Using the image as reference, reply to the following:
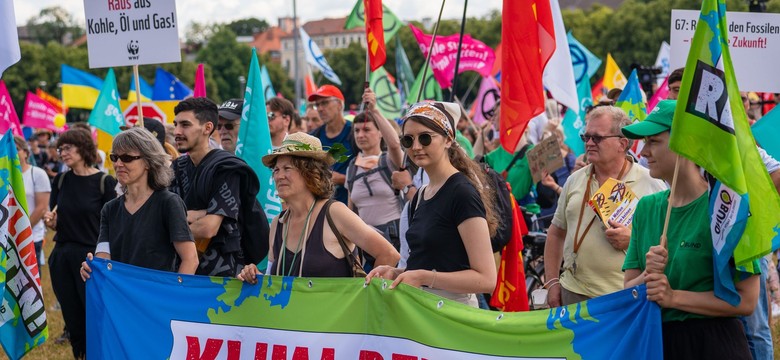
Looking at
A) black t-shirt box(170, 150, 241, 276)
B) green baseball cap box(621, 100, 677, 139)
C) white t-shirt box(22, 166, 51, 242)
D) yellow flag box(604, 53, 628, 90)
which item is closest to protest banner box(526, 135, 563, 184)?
black t-shirt box(170, 150, 241, 276)

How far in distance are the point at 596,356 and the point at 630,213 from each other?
1455 millimetres

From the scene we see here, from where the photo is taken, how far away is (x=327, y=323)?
4715mm

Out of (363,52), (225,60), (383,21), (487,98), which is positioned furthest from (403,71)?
(225,60)

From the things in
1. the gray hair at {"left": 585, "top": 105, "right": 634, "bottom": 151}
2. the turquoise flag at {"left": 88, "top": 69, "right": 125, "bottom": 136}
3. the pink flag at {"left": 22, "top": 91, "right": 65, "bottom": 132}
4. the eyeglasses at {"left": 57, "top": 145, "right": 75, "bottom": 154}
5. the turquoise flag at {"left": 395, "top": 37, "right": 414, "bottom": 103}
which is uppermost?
the gray hair at {"left": 585, "top": 105, "right": 634, "bottom": 151}

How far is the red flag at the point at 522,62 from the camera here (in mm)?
6770

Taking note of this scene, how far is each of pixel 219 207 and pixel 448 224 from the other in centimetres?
174

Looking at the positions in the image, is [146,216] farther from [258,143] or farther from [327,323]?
[258,143]

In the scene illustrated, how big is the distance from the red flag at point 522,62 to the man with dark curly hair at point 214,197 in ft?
5.51

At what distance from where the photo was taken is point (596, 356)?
13.0 feet

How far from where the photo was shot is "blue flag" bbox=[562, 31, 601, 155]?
12.2m

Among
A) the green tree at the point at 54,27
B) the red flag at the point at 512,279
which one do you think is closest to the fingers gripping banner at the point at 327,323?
the red flag at the point at 512,279

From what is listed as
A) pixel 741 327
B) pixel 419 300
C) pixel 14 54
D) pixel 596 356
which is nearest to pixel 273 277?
pixel 419 300

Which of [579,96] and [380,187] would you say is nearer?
[380,187]

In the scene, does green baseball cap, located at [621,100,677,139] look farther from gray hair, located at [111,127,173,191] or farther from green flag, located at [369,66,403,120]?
green flag, located at [369,66,403,120]
